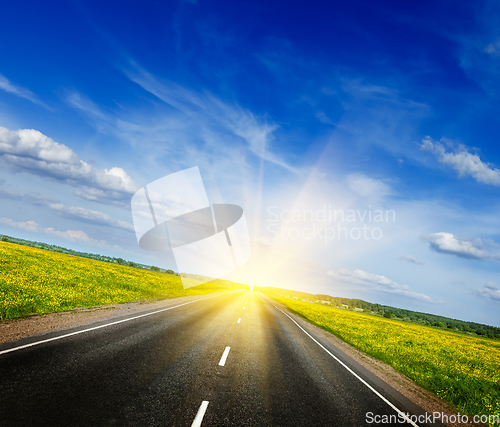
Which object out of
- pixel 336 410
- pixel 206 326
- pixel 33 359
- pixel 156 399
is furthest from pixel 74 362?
pixel 206 326

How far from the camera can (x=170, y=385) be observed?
5699 millimetres

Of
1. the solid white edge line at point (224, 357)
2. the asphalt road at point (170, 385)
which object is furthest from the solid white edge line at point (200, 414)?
the solid white edge line at point (224, 357)

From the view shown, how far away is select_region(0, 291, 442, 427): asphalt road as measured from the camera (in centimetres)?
427

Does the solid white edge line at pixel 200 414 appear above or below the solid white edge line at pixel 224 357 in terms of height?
above

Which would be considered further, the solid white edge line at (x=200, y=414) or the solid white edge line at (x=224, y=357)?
the solid white edge line at (x=224, y=357)

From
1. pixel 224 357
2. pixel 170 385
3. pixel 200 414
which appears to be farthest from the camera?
pixel 224 357

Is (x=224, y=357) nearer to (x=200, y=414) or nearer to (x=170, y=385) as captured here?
(x=170, y=385)

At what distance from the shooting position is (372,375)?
10.3 metres

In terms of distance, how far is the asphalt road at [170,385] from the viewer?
14.0 ft

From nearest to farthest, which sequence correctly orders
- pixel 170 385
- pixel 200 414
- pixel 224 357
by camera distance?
pixel 200 414
pixel 170 385
pixel 224 357

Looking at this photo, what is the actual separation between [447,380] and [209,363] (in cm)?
1140

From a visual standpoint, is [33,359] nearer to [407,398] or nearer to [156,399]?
[156,399]

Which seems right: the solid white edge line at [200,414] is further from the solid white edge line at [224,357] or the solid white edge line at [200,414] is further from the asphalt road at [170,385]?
the solid white edge line at [224,357]

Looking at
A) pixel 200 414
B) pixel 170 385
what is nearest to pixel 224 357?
pixel 170 385
